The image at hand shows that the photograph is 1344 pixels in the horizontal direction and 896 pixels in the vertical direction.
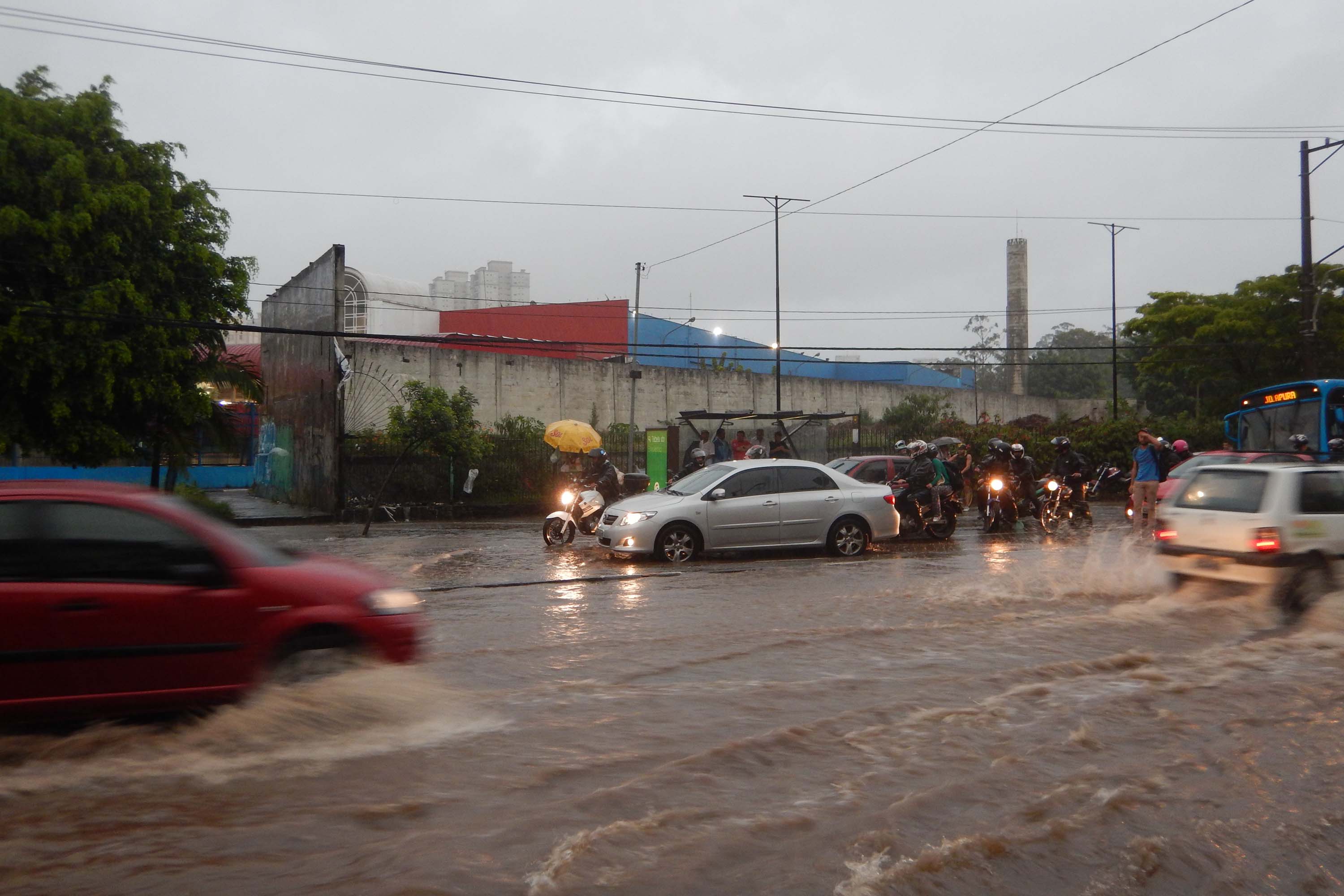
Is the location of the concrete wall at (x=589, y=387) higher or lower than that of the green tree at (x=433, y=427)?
higher

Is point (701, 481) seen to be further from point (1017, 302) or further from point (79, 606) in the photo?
point (1017, 302)

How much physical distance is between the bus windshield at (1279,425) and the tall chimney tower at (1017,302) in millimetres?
42209

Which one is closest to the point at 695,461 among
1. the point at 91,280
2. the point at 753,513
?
the point at 753,513

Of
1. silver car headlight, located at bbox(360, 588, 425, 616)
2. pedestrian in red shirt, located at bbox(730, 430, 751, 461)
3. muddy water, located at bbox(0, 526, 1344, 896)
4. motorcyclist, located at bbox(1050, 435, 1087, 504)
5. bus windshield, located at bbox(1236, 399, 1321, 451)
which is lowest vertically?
muddy water, located at bbox(0, 526, 1344, 896)

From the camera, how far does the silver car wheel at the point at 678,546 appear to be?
14.4 metres

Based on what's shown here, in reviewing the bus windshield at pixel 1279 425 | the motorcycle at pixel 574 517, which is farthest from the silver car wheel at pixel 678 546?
the bus windshield at pixel 1279 425

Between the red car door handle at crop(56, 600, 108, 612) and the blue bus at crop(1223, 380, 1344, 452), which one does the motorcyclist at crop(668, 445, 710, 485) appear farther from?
the red car door handle at crop(56, 600, 108, 612)

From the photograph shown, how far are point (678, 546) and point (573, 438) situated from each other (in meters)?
9.70

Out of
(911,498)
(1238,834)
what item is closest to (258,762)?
(1238,834)

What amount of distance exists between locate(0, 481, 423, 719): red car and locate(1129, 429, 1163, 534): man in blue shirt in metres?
15.5

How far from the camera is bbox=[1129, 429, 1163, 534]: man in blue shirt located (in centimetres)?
1827

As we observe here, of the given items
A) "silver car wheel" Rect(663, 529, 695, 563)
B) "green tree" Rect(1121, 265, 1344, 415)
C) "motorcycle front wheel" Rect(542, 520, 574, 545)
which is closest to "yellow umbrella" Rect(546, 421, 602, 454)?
"motorcycle front wheel" Rect(542, 520, 574, 545)

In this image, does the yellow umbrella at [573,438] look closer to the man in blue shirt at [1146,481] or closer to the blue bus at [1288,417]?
the man in blue shirt at [1146,481]

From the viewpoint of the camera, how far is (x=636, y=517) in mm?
14352
